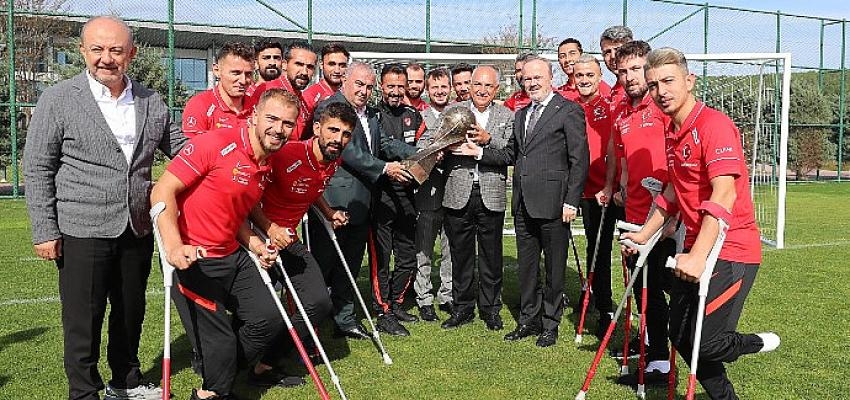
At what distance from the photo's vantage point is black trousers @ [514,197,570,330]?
20.8 feet

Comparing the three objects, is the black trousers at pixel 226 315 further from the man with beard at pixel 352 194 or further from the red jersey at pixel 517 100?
the red jersey at pixel 517 100

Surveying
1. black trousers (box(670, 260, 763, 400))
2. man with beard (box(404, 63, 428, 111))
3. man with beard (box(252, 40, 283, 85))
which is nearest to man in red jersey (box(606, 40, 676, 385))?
black trousers (box(670, 260, 763, 400))

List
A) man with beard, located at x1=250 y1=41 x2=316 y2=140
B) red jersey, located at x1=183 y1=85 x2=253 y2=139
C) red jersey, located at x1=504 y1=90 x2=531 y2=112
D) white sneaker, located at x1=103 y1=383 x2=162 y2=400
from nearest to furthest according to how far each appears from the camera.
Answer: white sneaker, located at x1=103 y1=383 x2=162 y2=400 → red jersey, located at x1=183 y1=85 x2=253 y2=139 → man with beard, located at x1=250 y1=41 x2=316 y2=140 → red jersey, located at x1=504 y1=90 x2=531 y2=112

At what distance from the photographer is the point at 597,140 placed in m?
7.02

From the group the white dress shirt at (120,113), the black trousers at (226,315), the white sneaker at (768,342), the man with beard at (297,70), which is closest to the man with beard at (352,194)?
the man with beard at (297,70)

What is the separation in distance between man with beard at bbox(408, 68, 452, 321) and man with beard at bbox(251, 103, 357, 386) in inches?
69.1

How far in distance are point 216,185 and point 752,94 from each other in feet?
45.3

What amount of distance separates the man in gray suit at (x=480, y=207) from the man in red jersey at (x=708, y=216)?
8.50ft

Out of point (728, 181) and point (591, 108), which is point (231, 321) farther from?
point (591, 108)

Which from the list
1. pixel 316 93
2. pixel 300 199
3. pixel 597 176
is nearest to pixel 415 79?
pixel 316 93

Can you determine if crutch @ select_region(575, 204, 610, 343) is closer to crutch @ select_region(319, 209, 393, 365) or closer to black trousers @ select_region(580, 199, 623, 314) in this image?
black trousers @ select_region(580, 199, 623, 314)

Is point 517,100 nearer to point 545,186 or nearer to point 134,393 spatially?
point 545,186

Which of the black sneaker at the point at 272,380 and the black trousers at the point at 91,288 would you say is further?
the black sneaker at the point at 272,380

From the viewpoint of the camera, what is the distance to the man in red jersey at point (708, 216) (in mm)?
3727
